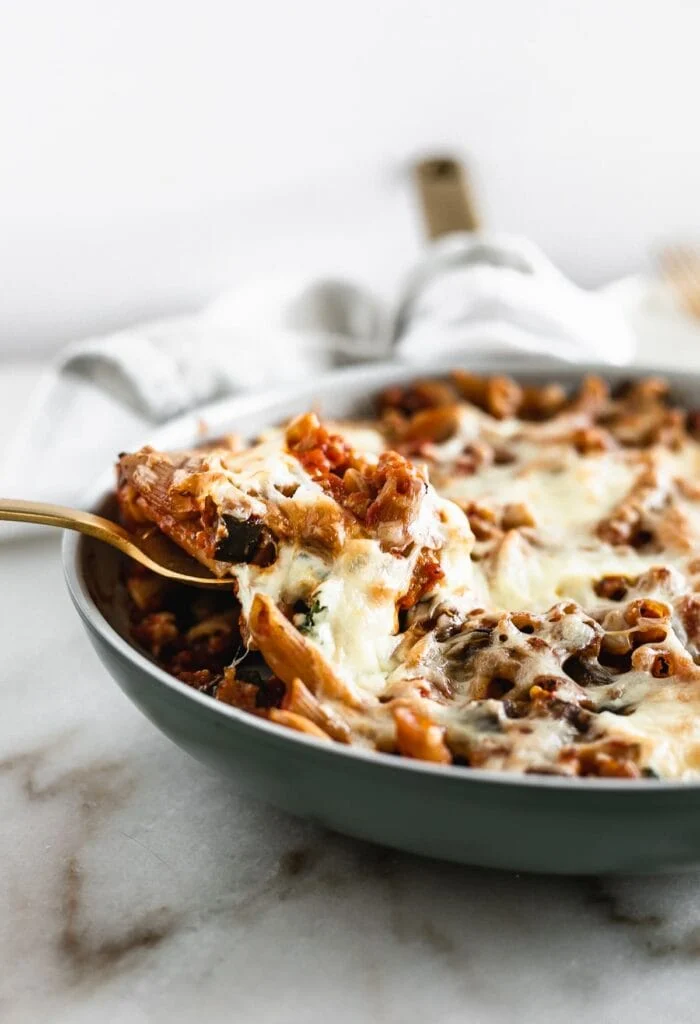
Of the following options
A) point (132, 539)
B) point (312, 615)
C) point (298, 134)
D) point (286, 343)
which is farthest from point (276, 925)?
point (298, 134)

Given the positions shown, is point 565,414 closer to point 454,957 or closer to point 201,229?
point 454,957

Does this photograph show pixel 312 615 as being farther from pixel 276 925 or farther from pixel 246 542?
pixel 276 925

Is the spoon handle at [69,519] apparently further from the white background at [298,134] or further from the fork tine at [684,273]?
the fork tine at [684,273]

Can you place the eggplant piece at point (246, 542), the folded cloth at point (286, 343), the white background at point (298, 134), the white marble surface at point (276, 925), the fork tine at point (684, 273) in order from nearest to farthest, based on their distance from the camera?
the white marble surface at point (276, 925) → the eggplant piece at point (246, 542) → the folded cloth at point (286, 343) → the white background at point (298, 134) → the fork tine at point (684, 273)

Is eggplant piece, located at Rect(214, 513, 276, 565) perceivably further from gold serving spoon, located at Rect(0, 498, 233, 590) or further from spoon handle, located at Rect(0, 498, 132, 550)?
spoon handle, located at Rect(0, 498, 132, 550)

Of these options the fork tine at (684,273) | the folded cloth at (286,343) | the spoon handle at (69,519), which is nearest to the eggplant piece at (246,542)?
the spoon handle at (69,519)

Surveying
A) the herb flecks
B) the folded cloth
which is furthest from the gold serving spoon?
the folded cloth
